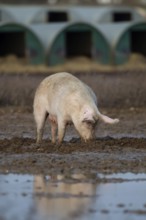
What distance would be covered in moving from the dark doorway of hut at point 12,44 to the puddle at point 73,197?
22.6m

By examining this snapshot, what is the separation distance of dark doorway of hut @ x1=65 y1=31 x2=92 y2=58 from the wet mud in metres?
17.5

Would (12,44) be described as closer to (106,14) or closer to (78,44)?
(78,44)

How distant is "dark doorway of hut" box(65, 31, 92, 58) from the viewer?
→ 112ft

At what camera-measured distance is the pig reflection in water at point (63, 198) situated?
8938 millimetres

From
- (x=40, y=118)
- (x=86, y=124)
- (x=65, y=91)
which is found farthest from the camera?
(x=40, y=118)

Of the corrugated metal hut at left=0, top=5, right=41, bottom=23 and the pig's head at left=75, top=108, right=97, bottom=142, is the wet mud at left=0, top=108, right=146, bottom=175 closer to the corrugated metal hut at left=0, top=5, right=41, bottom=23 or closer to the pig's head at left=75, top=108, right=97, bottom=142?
the pig's head at left=75, top=108, right=97, bottom=142

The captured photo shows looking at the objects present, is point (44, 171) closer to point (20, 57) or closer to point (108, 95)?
point (108, 95)

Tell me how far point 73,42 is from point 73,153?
2255 cm

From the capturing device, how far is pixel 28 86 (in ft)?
72.7

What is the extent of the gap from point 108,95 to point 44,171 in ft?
33.3

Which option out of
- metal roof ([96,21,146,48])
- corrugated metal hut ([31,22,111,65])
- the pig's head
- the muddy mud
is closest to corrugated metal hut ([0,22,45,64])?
corrugated metal hut ([31,22,111,65])

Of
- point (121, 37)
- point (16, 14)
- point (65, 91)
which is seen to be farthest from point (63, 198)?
point (16, 14)

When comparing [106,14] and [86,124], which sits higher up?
[86,124]

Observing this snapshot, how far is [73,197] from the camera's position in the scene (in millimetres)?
9688
